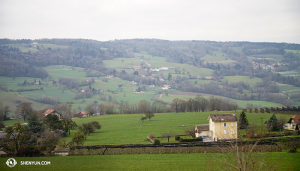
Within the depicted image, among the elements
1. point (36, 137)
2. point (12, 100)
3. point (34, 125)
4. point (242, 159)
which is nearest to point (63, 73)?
point (12, 100)

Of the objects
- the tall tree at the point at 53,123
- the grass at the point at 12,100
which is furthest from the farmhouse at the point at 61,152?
the grass at the point at 12,100

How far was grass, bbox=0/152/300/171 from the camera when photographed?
86.4 ft

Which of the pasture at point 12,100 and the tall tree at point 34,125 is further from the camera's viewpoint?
the pasture at point 12,100

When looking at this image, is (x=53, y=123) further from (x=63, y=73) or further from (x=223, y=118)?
(x=63, y=73)

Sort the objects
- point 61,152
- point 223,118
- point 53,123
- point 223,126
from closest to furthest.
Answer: point 61,152
point 223,126
point 223,118
point 53,123

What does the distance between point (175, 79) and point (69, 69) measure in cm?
9019

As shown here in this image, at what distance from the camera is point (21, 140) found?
115 ft

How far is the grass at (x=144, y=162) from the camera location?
1037 inches

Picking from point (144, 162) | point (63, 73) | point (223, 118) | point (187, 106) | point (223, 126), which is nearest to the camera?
point (144, 162)

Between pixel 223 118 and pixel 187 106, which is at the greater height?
pixel 223 118

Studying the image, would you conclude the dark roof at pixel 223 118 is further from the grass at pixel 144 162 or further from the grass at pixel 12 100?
the grass at pixel 12 100

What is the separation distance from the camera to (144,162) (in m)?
28.9

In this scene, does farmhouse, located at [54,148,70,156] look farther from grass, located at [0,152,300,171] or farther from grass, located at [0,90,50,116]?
grass, located at [0,90,50,116]

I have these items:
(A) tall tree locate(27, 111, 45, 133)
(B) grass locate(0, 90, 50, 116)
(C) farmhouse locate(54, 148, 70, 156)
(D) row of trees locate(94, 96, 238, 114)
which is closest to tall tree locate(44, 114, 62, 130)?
(A) tall tree locate(27, 111, 45, 133)
